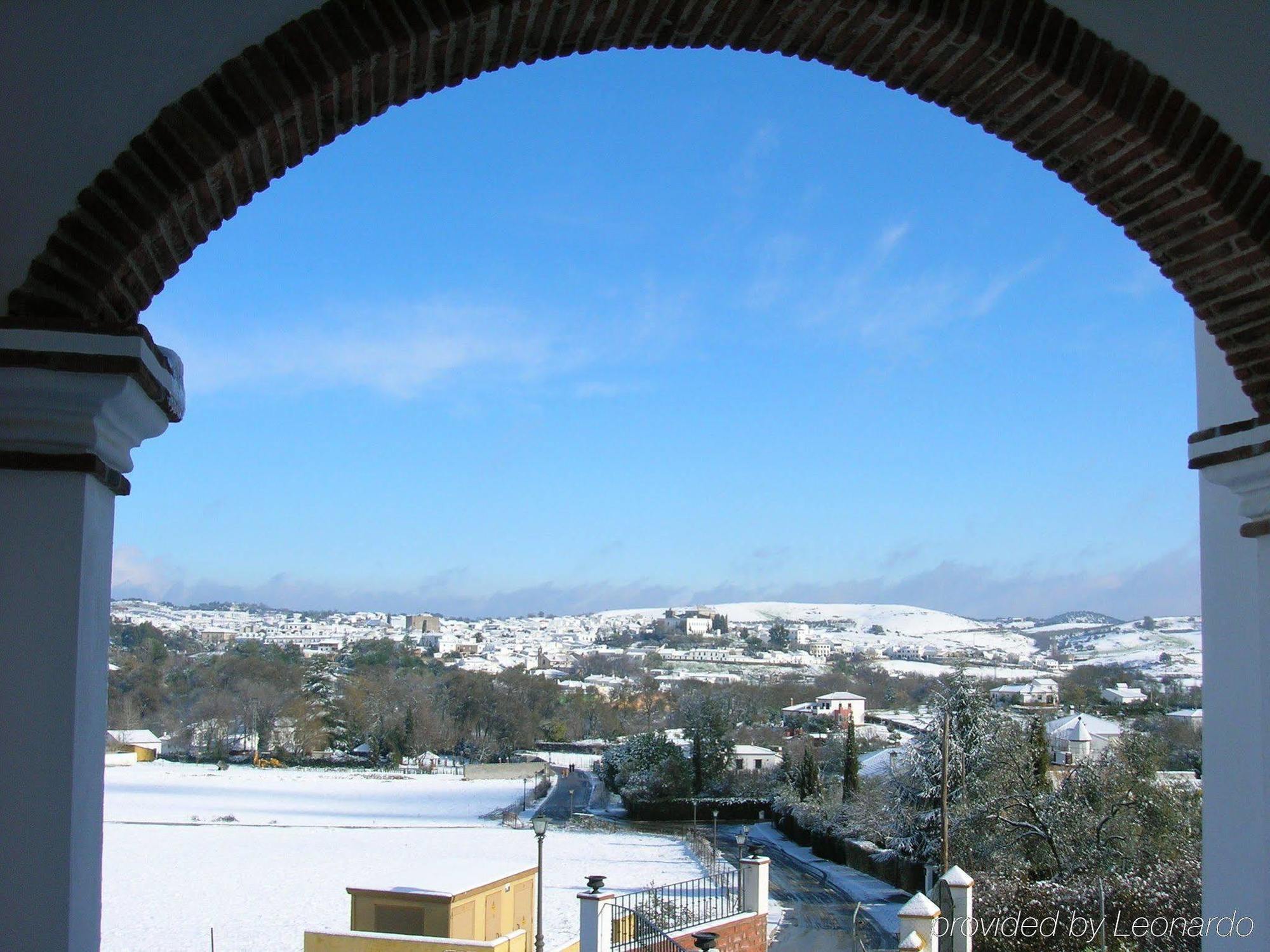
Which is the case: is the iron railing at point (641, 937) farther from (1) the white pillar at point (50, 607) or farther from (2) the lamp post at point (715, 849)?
(2) the lamp post at point (715, 849)

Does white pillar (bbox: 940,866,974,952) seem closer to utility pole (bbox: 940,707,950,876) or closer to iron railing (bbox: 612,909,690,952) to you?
iron railing (bbox: 612,909,690,952)

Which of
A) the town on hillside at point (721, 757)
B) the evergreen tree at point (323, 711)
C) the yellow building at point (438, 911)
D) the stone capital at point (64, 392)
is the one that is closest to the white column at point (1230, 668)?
the stone capital at point (64, 392)

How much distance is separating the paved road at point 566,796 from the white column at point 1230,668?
2636 cm

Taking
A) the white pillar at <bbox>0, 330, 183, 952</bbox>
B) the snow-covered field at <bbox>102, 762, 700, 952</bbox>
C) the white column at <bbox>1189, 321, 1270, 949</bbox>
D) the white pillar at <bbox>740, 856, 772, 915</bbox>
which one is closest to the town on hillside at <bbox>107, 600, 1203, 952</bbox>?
the white pillar at <bbox>740, 856, 772, 915</bbox>

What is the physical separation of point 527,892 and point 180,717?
117 feet

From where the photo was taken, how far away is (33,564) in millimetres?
1525

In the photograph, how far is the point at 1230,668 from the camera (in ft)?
7.52

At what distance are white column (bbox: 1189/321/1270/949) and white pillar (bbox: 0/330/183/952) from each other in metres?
2.00

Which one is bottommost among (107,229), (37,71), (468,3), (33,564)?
(33,564)

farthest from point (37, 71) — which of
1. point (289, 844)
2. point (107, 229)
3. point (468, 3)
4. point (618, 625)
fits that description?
point (618, 625)

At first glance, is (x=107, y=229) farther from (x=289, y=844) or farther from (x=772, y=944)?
(x=289, y=844)

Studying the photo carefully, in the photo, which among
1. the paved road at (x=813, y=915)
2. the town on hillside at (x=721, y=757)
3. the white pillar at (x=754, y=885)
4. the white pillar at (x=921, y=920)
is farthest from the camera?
the town on hillside at (x=721, y=757)

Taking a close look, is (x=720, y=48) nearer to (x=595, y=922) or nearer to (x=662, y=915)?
(x=595, y=922)

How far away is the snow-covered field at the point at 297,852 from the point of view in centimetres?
1558
